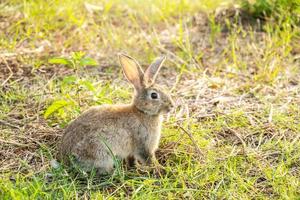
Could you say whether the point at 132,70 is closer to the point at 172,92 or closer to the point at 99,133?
the point at 99,133

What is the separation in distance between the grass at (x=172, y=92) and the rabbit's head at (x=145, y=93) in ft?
0.90

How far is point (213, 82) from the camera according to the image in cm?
583

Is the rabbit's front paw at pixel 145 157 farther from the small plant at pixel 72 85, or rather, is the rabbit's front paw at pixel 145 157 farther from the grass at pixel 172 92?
the small plant at pixel 72 85

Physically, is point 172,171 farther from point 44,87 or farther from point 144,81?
point 44,87

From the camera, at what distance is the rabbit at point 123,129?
13.8 ft

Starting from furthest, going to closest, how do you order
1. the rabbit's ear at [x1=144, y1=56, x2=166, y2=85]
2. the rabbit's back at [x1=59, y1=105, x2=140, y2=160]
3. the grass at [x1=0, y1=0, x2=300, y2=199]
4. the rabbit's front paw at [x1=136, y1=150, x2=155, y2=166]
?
the rabbit's ear at [x1=144, y1=56, x2=166, y2=85] → the rabbit's front paw at [x1=136, y1=150, x2=155, y2=166] → the rabbit's back at [x1=59, y1=105, x2=140, y2=160] → the grass at [x1=0, y1=0, x2=300, y2=199]

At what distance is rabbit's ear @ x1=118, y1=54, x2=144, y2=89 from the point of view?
14.8 feet

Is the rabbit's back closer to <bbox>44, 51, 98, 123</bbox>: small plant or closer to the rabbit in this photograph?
the rabbit

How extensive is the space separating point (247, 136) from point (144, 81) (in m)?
0.98

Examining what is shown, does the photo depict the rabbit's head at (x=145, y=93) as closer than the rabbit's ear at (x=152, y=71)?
Yes

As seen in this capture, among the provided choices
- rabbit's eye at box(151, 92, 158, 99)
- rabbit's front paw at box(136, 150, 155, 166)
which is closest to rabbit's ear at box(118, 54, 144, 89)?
rabbit's eye at box(151, 92, 158, 99)

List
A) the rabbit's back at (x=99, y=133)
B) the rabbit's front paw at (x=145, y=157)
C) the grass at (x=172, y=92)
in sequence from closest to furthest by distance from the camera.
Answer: the grass at (x=172, y=92) < the rabbit's back at (x=99, y=133) < the rabbit's front paw at (x=145, y=157)

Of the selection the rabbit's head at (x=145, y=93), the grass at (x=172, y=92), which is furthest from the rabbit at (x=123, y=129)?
the grass at (x=172, y=92)

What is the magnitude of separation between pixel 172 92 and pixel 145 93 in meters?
1.23
